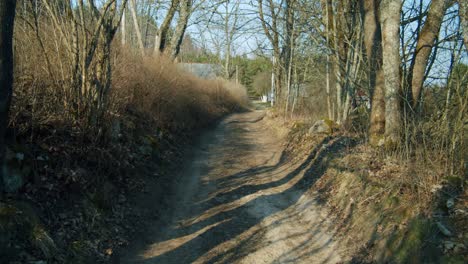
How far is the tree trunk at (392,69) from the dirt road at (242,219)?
7.51 feet

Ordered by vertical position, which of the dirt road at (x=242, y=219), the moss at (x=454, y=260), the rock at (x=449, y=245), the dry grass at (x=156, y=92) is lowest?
the dirt road at (x=242, y=219)

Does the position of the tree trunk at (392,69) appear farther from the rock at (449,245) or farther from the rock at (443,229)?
the rock at (449,245)

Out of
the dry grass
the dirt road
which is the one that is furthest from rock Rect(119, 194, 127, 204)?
the dry grass

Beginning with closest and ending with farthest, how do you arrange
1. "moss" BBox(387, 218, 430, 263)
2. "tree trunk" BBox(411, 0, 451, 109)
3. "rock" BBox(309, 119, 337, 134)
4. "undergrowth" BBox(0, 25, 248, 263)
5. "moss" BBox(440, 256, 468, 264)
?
1. "moss" BBox(440, 256, 468, 264)
2. "moss" BBox(387, 218, 430, 263)
3. "undergrowth" BBox(0, 25, 248, 263)
4. "tree trunk" BBox(411, 0, 451, 109)
5. "rock" BBox(309, 119, 337, 134)

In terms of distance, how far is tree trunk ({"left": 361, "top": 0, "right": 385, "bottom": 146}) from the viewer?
9.20 metres

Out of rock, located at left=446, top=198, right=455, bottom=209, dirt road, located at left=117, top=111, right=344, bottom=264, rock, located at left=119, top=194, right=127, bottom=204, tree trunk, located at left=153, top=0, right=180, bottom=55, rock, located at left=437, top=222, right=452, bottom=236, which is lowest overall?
dirt road, located at left=117, top=111, right=344, bottom=264

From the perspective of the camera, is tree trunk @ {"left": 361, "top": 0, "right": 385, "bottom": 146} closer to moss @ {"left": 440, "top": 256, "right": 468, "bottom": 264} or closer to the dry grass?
moss @ {"left": 440, "top": 256, "right": 468, "bottom": 264}

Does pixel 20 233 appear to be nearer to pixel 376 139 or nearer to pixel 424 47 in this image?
pixel 376 139

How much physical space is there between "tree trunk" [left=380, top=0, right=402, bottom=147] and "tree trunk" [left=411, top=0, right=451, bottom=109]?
0.44 metres

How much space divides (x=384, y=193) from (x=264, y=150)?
798 cm

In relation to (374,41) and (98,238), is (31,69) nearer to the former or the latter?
(98,238)

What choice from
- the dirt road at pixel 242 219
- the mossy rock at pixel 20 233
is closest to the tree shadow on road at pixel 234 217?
the dirt road at pixel 242 219

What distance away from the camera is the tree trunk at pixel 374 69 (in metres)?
9.20

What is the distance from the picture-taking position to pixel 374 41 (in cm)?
1009
